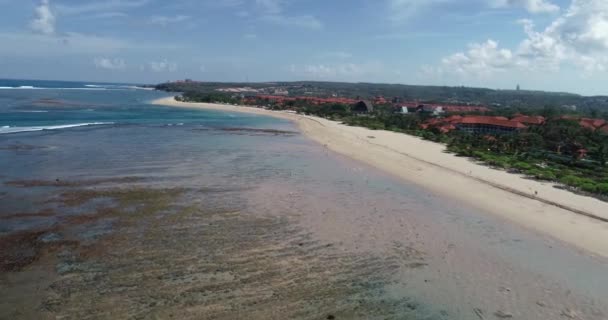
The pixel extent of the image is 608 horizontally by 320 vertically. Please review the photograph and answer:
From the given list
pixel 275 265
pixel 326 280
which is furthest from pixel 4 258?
pixel 326 280

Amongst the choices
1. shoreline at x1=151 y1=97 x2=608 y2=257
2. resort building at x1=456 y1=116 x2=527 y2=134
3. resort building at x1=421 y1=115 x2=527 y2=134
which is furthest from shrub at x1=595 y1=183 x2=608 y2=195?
resort building at x1=456 y1=116 x2=527 y2=134

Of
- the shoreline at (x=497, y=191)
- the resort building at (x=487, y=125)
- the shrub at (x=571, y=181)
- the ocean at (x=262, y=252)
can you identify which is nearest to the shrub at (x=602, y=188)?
the shrub at (x=571, y=181)

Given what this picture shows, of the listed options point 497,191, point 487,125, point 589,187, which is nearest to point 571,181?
point 589,187

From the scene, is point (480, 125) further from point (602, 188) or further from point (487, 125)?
point (602, 188)

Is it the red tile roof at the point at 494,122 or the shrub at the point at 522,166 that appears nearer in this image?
the shrub at the point at 522,166

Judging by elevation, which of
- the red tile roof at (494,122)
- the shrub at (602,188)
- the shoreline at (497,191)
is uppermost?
the red tile roof at (494,122)

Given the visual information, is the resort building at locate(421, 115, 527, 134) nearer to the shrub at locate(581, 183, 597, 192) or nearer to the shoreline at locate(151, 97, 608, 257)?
the shoreline at locate(151, 97, 608, 257)

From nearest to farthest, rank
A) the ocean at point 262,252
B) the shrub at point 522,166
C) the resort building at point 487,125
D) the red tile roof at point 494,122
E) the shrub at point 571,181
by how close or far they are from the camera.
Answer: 1. the ocean at point 262,252
2. the shrub at point 571,181
3. the shrub at point 522,166
4. the red tile roof at point 494,122
5. the resort building at point 487,125

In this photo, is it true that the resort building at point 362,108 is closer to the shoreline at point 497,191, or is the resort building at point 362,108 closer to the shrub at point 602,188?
the shoreline at point 497,191
